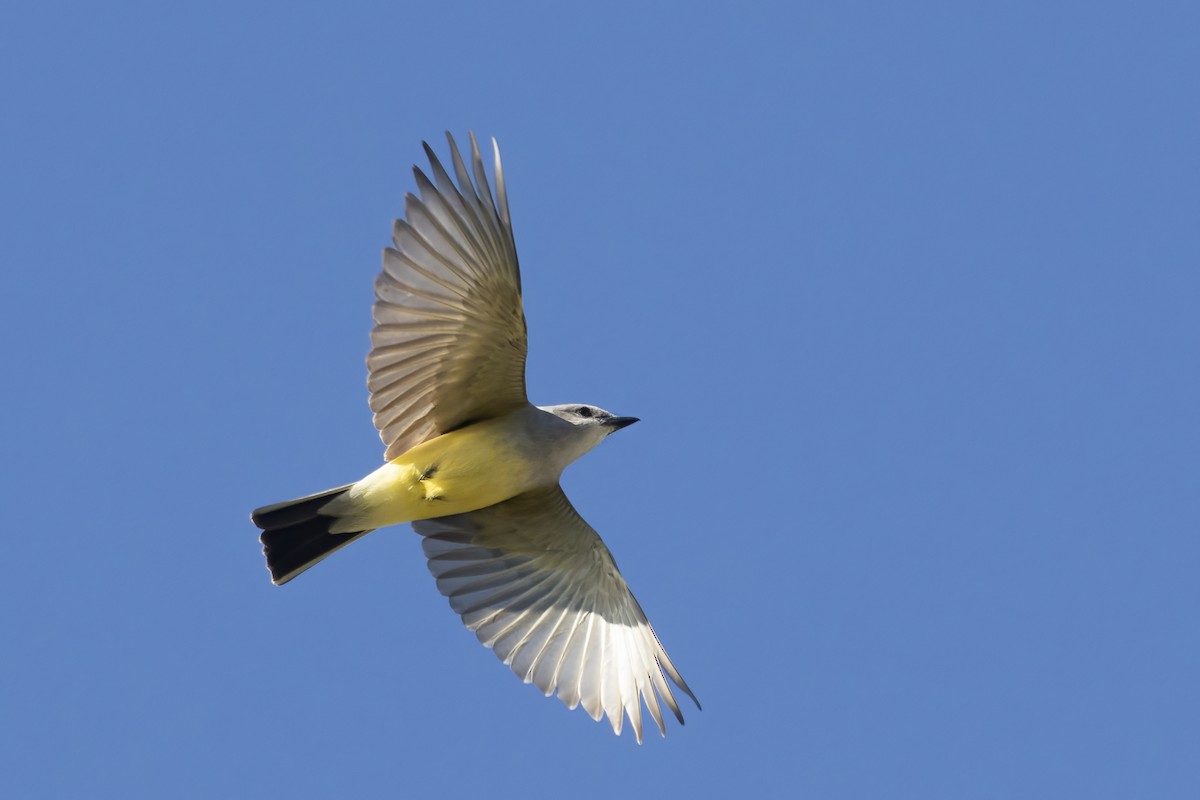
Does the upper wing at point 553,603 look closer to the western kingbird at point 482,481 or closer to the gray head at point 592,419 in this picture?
the western kingbird at point 482,481

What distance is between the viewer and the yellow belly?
9773 mm

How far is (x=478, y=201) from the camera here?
9.15 metres

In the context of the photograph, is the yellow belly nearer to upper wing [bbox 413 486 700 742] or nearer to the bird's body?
the bird's body

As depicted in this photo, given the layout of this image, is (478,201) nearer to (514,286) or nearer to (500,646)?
(514,286)

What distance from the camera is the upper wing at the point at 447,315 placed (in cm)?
918

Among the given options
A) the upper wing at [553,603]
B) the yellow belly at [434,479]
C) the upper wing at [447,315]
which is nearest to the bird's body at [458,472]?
the yellow belly at [434,479]

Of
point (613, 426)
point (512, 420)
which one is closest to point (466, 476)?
point (512, 420)

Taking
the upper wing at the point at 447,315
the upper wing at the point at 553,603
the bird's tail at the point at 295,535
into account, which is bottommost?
the upper wing at the point at 553,603

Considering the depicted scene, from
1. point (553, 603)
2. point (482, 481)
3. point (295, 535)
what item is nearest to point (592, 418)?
point (482, 481)

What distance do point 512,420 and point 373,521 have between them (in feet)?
3.59

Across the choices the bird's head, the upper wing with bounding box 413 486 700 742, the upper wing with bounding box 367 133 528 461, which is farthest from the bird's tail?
the bird's head

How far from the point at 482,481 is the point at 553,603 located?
4.17ft

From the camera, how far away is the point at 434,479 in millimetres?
9773

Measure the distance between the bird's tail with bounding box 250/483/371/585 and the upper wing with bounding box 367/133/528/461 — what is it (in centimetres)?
60
